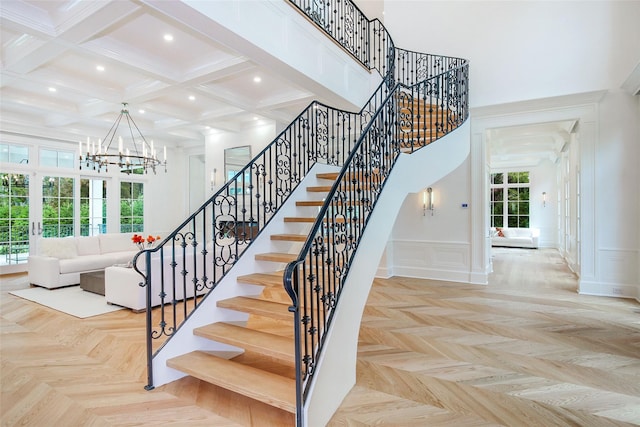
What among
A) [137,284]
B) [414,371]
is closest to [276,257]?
[414,371]

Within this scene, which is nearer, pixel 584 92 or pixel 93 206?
pixel 584 92

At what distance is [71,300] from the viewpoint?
5195 millimetres

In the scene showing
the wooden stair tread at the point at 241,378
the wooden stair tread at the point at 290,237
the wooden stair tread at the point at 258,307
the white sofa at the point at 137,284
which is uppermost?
the wooden stair tread at the point at 290,237

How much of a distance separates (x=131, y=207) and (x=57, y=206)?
1712mm

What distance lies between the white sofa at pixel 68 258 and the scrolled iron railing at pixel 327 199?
66.4 inches

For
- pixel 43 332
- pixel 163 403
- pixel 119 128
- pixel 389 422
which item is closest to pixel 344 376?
pixel 389 422

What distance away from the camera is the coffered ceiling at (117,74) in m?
3.47

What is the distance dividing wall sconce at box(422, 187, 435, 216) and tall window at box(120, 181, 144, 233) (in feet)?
24.7

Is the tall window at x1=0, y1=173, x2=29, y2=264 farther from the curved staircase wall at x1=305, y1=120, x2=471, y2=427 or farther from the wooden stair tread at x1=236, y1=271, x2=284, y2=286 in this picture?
the curved staircase wall at x1=305, y1=120, x2=471, y2=427

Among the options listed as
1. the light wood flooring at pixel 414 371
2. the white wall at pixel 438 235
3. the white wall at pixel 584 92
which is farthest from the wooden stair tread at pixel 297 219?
the white wall at pixel 584 92

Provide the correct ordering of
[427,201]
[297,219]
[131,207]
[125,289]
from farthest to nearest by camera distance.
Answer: [131,207] < [427,201] < [125,289] < [297,219]

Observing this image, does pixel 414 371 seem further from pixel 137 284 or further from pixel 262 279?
pixel 137 284

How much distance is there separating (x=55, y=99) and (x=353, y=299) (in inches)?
278

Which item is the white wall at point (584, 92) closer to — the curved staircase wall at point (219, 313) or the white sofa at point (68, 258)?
the curved staircase wall at point (219, 313)
